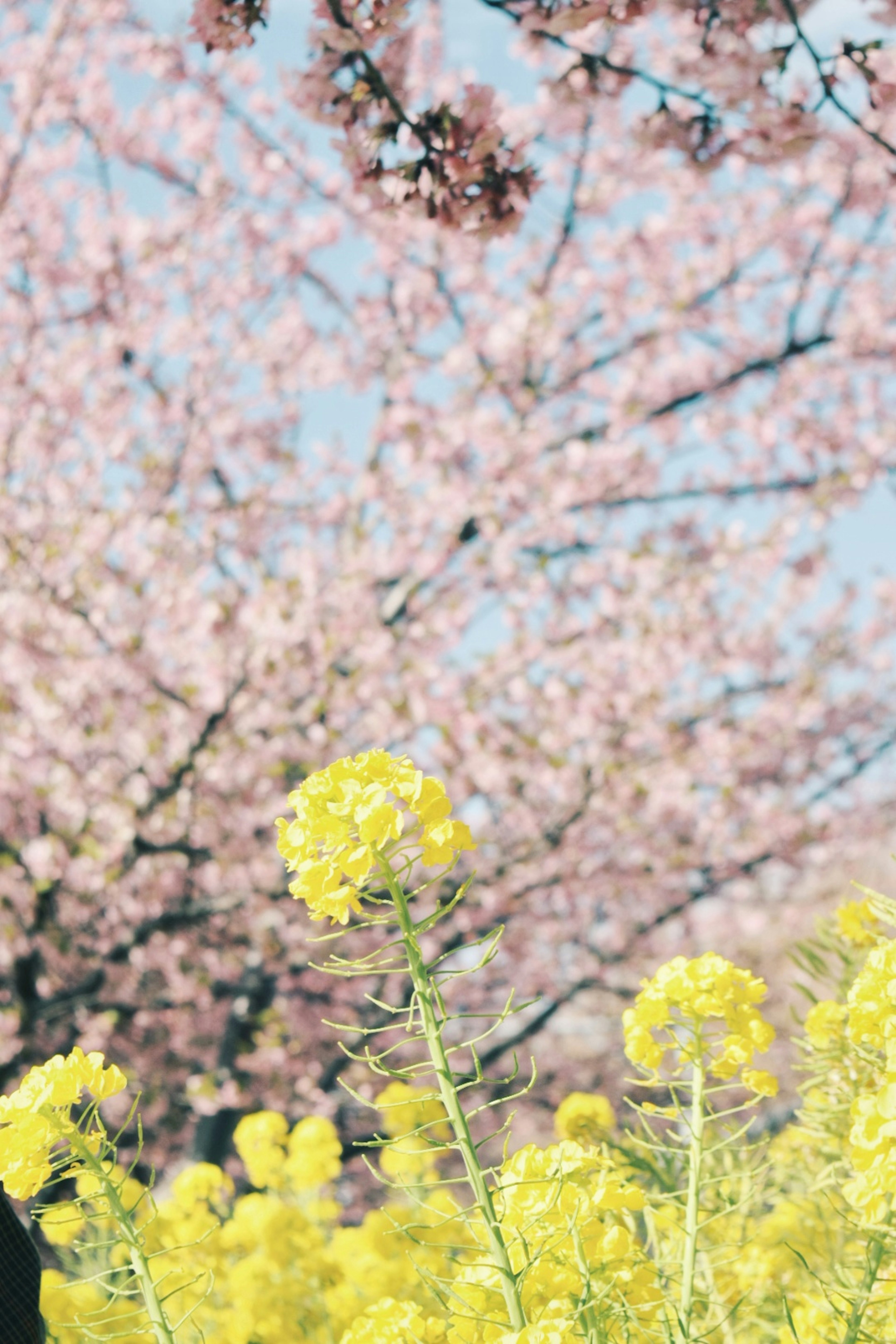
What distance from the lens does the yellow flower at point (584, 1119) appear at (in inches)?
99.0

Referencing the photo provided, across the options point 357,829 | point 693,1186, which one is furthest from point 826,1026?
point 357,829

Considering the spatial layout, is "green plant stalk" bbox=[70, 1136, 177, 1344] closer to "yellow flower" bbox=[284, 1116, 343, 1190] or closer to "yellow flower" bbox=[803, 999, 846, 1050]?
"yellow flower" bbox=[803, 999, 846, 1050]

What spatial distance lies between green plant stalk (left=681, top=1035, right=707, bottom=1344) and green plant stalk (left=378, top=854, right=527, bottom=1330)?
34 centimetres

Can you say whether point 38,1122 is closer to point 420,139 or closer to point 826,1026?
point 826,1026


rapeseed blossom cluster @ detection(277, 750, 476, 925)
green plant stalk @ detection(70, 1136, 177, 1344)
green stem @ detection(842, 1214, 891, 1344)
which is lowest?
green stem @ detection(842, 1214, 891, 1344)

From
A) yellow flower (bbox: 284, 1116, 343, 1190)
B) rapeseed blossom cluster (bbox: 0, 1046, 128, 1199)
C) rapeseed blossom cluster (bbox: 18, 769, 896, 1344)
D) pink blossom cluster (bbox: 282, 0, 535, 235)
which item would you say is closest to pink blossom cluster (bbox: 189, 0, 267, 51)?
pink blossom cluster (bbox: 282, 0, 535, 235)

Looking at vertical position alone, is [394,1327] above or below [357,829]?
below

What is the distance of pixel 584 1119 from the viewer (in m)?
2.54

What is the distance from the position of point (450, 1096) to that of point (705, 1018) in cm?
63

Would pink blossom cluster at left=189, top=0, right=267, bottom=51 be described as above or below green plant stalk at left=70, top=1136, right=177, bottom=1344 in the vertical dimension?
above

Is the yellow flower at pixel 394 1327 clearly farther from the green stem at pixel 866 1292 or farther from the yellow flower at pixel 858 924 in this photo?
the yellow flower at pixel 858 924

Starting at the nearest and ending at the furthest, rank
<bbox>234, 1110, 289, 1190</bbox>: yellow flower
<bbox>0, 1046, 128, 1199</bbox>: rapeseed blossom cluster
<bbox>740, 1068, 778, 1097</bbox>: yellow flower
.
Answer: <bbox>0, 1046, 128, 1199</bbox>: rapeseed blossom cluster
<bbox>740, 1068, 778, 1097</bbox>: yellow flower
<bbox>234, 1110, 289, 1190</bbox>: yellow flower

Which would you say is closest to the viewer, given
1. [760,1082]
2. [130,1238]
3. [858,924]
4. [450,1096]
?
[450,1096]

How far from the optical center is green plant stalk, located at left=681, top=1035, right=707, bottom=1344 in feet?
5.32
